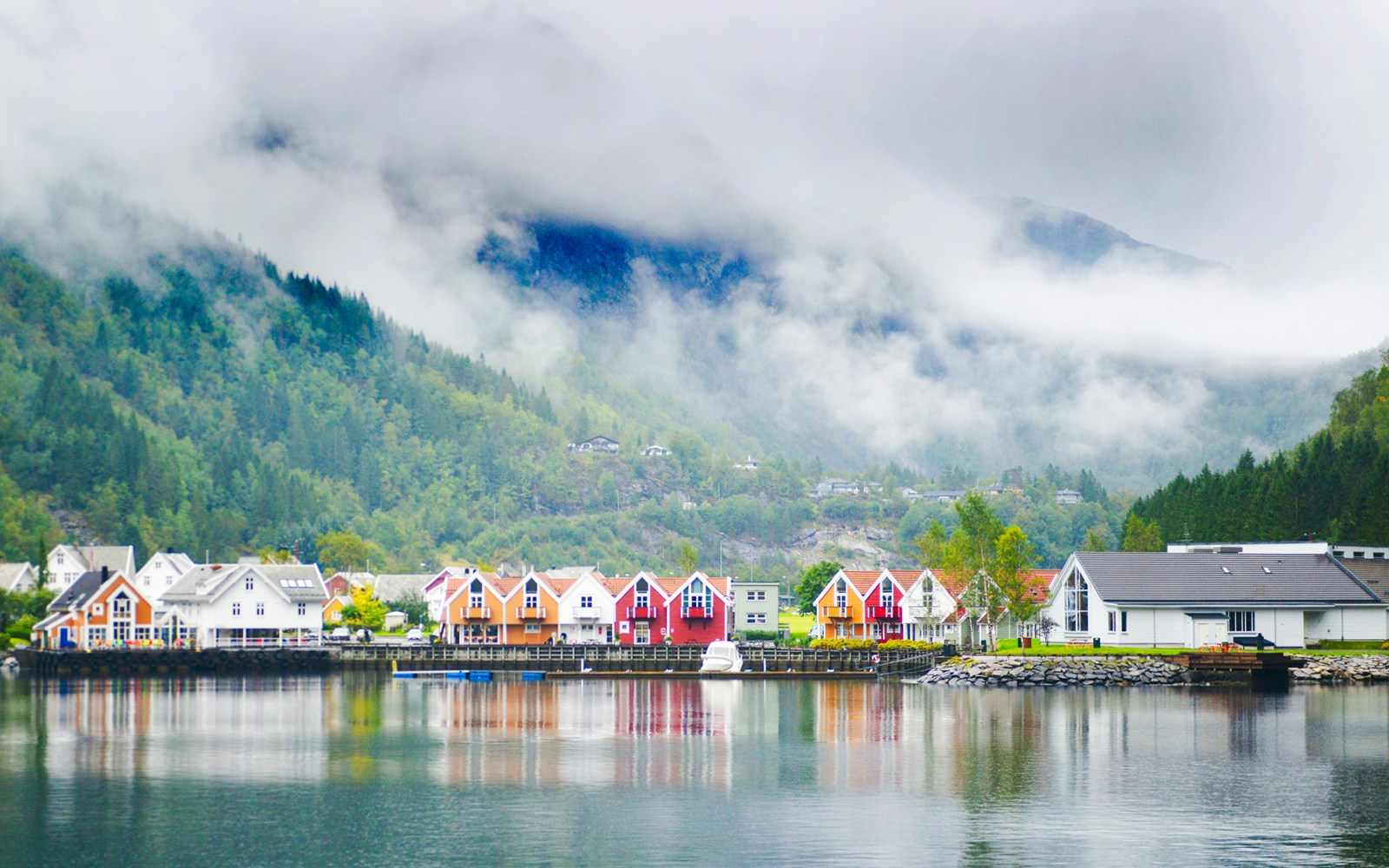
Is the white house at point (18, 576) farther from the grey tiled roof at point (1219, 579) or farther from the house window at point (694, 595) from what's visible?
the grey tiled roof at point (1219, 579)

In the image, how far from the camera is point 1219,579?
9294 cm

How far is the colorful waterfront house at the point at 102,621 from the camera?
112 m

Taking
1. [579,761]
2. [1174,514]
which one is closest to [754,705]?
[579,761]

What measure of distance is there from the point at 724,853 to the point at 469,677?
209 ft

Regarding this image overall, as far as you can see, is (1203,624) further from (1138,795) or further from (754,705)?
(1138,795)

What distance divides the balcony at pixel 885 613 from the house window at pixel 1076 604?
66.6 feet

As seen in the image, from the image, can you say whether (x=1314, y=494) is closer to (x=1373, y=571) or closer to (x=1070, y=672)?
(x=1373, y=571)

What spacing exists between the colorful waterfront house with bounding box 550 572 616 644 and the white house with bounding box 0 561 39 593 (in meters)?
56.8

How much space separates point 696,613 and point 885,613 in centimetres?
1398

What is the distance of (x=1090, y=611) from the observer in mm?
93000

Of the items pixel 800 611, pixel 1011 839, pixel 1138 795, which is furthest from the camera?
pixel 800 611

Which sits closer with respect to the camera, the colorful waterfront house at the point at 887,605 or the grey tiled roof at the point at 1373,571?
the grey tiled roof at the point at 1373,571

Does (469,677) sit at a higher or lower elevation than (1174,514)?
lower

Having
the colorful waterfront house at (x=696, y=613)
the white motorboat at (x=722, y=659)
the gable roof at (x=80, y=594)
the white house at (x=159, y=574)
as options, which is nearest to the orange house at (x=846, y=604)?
the colorful waterfront house at (x=696, y=613)
